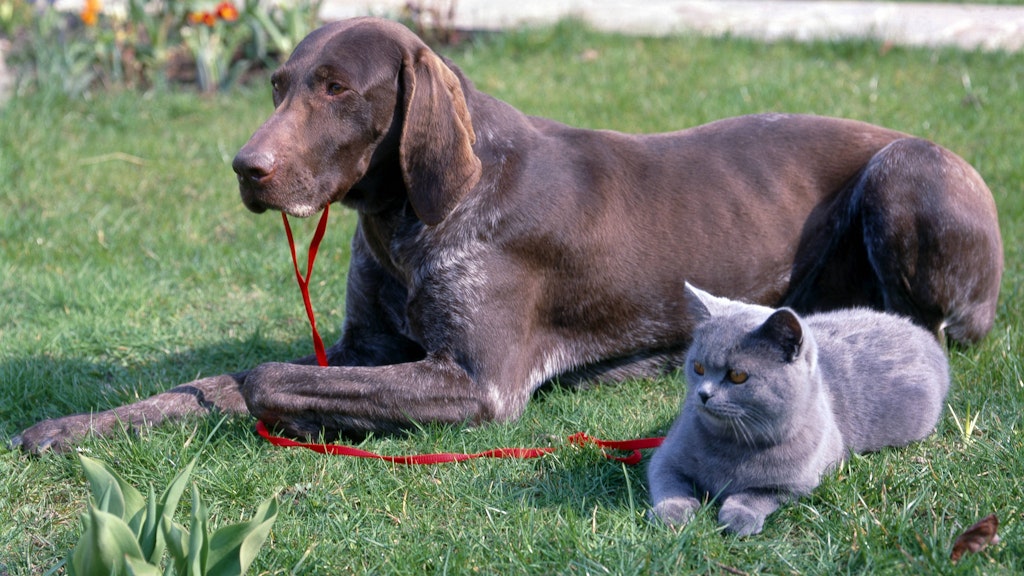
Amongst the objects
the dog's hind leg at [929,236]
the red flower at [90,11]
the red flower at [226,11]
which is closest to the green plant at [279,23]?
the red flower at [226,11]

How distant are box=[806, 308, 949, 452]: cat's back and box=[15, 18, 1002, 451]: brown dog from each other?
26.8 inches

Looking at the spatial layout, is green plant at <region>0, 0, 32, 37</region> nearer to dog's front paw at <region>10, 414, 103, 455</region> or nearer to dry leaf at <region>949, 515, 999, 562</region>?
dog's front paw at <region>10, 414, 103, 455</region>

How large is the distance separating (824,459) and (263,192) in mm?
1908

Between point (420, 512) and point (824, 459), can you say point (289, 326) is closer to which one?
point (420, 512)

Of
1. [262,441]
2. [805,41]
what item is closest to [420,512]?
[262,441]

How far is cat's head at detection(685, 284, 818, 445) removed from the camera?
287cm

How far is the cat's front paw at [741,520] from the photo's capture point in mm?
2924

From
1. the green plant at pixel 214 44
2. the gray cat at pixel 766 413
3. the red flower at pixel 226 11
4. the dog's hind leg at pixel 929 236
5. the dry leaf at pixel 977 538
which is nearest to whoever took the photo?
the dry leaf at pixel 977 538

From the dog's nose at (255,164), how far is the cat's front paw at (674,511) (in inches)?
63.0

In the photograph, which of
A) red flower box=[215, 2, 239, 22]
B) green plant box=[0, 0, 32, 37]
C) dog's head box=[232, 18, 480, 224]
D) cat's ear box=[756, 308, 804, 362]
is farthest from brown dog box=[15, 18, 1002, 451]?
green plant box=[0, 0, 32, 37]

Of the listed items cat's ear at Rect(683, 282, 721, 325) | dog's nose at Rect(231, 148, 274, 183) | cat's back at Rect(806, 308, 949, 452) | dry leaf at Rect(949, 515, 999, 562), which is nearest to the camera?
dry leaf at Rect(949, 515, 999, 562)

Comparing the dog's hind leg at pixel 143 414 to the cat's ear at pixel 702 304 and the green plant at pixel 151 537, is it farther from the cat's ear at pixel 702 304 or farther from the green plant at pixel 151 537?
the cat's ear at pixel 702 304

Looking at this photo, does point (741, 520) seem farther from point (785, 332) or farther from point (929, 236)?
point (929, 236)

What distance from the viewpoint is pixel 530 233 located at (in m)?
3.98
